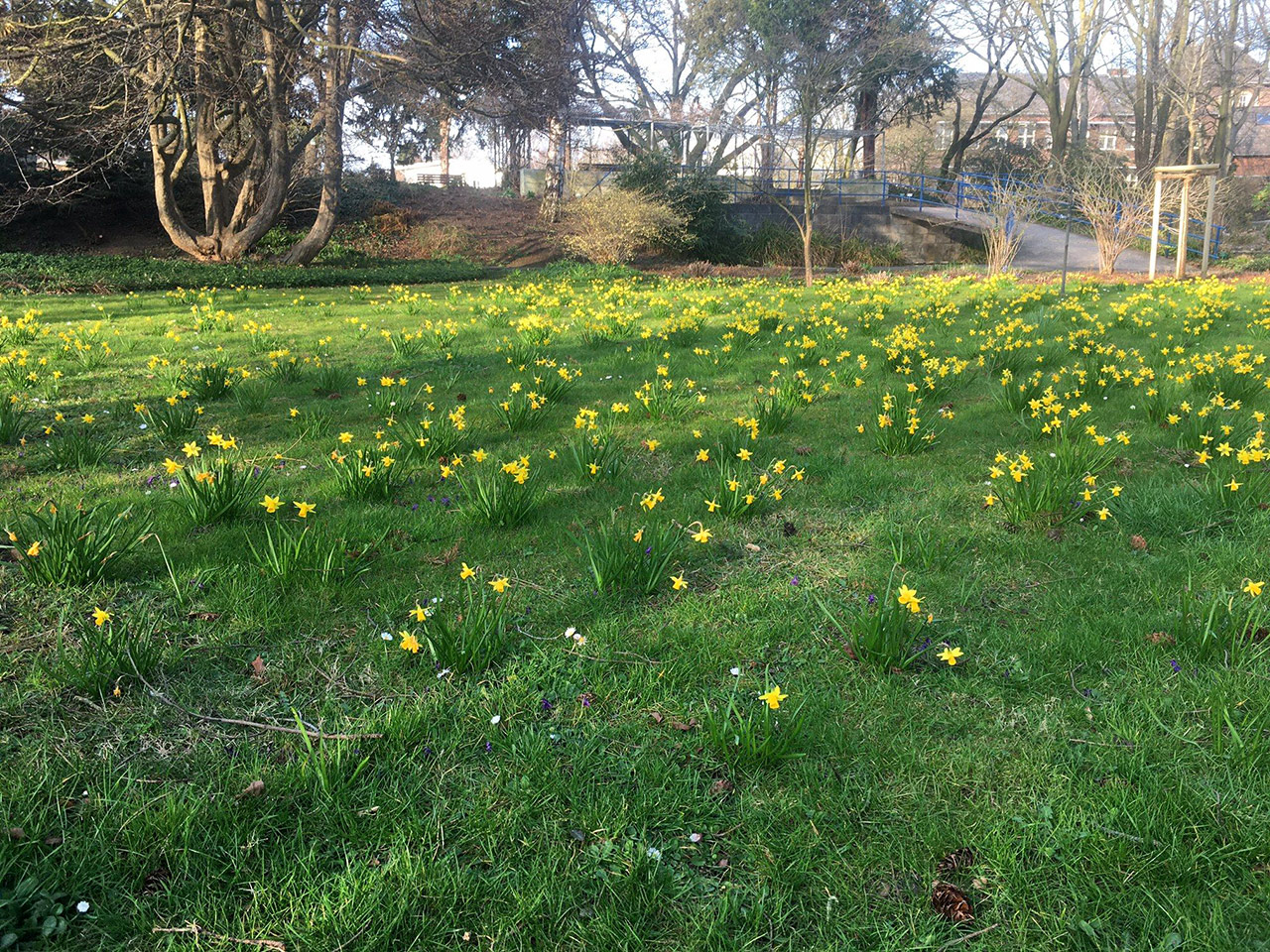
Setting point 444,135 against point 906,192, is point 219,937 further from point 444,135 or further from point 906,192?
point 444,135

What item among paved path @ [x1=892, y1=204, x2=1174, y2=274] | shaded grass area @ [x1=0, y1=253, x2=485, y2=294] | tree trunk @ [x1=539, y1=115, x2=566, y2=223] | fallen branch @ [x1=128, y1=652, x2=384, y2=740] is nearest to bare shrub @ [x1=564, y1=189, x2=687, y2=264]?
shaded grass area @ [x1=0, y1=253, x2=485, y2=294]

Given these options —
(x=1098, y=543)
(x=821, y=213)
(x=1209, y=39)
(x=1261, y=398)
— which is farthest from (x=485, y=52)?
(x=1209, y=39)

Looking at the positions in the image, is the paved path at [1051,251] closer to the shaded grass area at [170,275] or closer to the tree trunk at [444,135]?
the shaded grass area at [170,275]

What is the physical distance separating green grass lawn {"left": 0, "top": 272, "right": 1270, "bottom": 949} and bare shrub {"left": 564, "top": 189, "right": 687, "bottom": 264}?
15.6 metres

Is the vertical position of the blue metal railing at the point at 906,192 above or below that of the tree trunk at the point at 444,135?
below

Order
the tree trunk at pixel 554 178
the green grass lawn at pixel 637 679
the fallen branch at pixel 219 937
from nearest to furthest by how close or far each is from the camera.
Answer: the fallen branch at pixel 219 937, the green grass lawn at pixel 637 679, the tree trunk at pixel 554 178

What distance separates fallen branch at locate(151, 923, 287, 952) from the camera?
1.52 meters

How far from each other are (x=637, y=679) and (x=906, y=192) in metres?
33.0

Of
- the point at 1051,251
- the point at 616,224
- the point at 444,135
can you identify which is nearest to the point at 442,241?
the point at 616,224

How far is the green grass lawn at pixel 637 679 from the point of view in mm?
1630

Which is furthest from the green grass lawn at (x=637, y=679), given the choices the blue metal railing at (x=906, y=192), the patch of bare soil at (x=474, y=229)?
the blue metal railing at (x=906, y=192)

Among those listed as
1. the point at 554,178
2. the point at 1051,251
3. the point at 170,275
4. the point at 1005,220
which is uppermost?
the point at 554,178

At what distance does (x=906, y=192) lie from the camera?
3109 centimetres

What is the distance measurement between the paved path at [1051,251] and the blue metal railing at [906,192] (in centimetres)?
40
